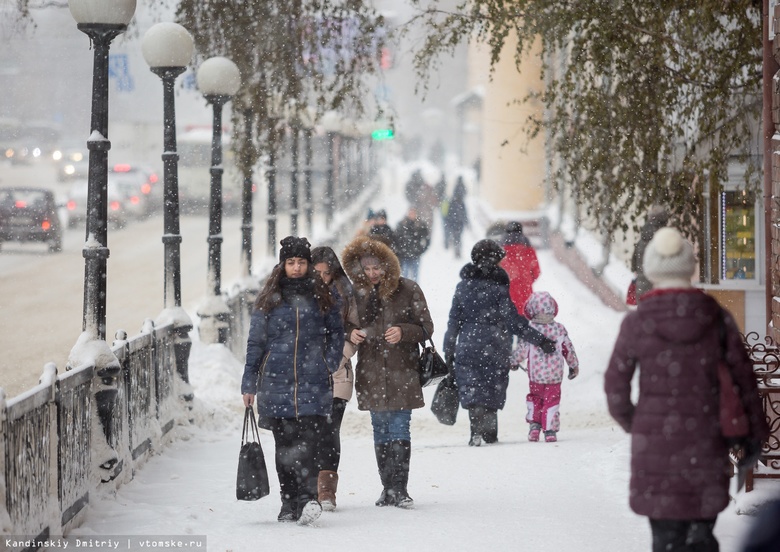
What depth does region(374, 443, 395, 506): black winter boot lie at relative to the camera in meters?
7.80

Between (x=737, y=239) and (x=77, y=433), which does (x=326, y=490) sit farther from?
(x=737, y=239)

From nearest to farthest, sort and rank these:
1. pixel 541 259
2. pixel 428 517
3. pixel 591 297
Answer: pixel 428 517 < pixel 591 297 < pixel 541 259

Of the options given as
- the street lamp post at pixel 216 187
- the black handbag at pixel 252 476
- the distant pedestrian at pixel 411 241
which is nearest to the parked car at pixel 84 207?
the distant pedestrian at pixel 411 241

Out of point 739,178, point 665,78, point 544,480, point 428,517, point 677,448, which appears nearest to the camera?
point 677,448

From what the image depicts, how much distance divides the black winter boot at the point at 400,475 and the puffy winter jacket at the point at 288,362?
0.83m

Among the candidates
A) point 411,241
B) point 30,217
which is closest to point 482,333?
point 411,241

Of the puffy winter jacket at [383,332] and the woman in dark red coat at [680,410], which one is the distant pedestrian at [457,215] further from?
the woman in dark red coat at [680,410]

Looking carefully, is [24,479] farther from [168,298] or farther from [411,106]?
[411,106]

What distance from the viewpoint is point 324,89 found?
13.0m

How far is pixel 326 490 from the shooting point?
25.4 feet

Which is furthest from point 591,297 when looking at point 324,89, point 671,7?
point 671,7

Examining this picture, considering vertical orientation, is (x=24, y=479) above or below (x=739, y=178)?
below

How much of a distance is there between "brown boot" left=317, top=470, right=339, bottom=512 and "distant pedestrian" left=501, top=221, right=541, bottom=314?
7058 millimetres

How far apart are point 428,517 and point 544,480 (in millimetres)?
1539
